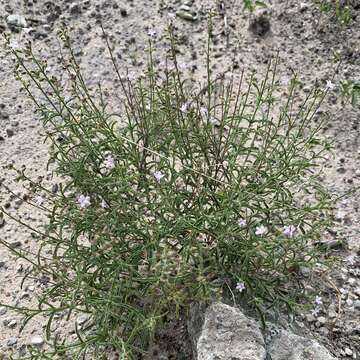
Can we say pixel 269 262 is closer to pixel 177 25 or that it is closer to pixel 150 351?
pixel 150 351

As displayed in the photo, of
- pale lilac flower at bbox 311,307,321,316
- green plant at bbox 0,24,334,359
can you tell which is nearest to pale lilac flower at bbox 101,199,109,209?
green plant at bbox 0,24,334,359

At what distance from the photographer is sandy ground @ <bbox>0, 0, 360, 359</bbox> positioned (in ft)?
11.7

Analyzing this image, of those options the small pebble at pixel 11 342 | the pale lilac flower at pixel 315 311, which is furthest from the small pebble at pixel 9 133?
the pale lilac flower at pixel 315 311

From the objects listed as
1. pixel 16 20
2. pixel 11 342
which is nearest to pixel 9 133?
pixel 16 20

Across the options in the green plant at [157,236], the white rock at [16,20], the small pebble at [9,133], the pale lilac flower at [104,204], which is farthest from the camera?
the white rock at [16,20]

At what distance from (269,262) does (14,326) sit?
5.09ft

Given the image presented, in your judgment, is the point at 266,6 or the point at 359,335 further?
the point at 266,6

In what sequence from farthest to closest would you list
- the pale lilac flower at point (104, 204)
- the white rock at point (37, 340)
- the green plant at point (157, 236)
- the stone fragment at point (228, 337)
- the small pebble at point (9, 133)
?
the small pebble at point (9, 133) < the white rock at point (37, 340) < the pale lilac flower at point (104, 204) < the green plant at point (157, 236) < the stone fragment at point (228, 337)

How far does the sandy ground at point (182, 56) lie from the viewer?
140 inches

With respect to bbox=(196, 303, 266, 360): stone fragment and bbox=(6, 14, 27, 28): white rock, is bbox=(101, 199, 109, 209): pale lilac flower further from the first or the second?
bbox=(6, 14, 27, 28): white rock

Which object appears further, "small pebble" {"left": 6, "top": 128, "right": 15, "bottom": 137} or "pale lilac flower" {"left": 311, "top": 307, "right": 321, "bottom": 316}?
→ "small pebble" {"left": 6, "top": 128, "right": 15, "bottom": 137}

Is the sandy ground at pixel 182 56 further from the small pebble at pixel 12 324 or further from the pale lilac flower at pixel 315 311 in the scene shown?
the pale lilac flower at pixel 315 311

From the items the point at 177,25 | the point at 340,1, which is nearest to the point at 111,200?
the point at 177,25

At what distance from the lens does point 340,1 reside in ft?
15.6
